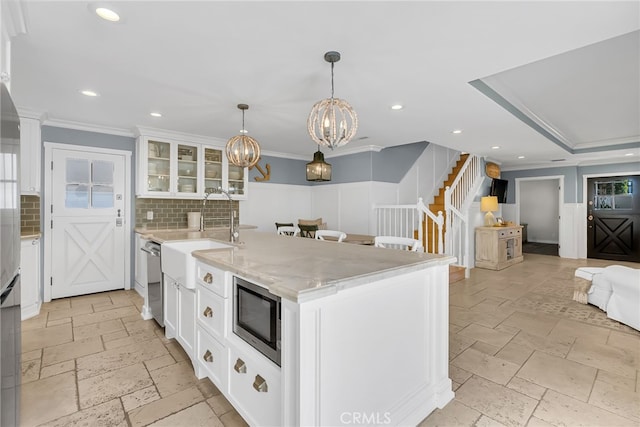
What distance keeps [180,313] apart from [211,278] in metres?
0.85

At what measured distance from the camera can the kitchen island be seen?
1.23 metres

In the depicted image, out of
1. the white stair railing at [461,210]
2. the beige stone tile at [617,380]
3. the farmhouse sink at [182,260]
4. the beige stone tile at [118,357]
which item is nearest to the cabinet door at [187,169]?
the farmhouse sink at [182,260]

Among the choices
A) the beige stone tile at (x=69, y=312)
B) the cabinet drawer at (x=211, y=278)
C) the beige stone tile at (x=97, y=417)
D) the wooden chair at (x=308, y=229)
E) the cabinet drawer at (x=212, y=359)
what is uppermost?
the wooden chair at (x=308, y=229)

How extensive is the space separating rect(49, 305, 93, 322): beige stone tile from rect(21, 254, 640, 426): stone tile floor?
0.07ft

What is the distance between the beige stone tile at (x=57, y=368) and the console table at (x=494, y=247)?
6.50m

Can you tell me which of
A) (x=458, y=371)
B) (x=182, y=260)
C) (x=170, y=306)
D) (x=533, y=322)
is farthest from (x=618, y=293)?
(x=170, y=306)

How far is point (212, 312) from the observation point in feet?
6.20

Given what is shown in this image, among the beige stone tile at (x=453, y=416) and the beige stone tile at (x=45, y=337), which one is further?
the beige stone tile at (x=45, y=337)

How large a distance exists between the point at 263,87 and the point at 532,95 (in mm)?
3130

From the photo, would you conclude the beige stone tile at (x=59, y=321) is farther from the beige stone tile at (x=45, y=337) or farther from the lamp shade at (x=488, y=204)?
the lamp shade at (x=488, y=204)

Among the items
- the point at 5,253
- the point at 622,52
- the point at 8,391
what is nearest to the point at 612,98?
the point at 622,52

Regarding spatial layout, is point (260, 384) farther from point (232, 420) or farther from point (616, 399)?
point (616, 399)

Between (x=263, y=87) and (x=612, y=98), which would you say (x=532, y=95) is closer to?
(x=612, y=98)

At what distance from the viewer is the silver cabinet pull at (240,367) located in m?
1.57
